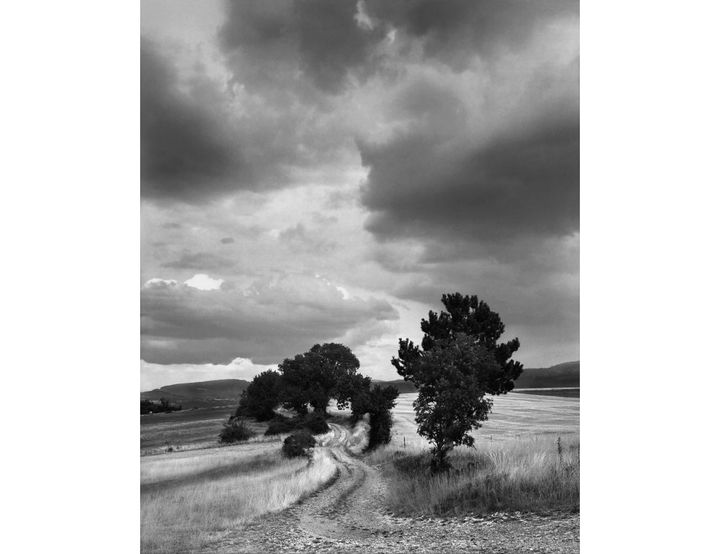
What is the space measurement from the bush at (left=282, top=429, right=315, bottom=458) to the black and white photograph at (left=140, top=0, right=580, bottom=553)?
2 centimetres

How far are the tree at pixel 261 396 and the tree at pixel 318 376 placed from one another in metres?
0.09

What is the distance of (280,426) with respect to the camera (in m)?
7.91

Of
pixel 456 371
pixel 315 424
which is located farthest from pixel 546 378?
pixel 315 424

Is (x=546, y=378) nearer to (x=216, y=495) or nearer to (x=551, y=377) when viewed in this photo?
(x=551, y=377)

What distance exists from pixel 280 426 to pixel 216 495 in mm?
1005

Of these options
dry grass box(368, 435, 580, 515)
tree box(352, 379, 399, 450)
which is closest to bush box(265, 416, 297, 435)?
tree box(352, 379, 399, 450)

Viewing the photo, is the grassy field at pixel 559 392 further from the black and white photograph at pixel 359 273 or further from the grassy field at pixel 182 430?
the grassy field at pixel 182 430

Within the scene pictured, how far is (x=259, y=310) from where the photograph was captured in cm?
796

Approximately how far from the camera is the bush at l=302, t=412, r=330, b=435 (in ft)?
25.9
